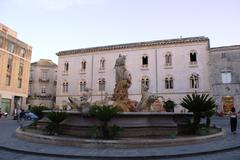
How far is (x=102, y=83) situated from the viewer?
44.6 meters

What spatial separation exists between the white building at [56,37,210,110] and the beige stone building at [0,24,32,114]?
20.8 feet

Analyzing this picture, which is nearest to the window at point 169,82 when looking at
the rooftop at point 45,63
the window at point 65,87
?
the window at point 65,87

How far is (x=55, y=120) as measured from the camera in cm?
1100

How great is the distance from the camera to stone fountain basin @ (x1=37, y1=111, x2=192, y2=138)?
10523 millimetres

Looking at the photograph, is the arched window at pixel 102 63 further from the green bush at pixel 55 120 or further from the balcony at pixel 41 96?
the green bush at pixel 55 120

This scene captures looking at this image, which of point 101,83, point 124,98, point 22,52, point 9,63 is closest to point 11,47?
point 9,63

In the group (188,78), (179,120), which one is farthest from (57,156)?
(188,78)

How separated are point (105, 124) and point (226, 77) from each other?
102ft

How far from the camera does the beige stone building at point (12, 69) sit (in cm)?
3966

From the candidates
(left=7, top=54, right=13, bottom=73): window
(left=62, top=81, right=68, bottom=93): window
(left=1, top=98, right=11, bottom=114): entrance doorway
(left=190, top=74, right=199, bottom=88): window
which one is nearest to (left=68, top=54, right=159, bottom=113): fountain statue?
(left=190, top=74, right=199, bottom=88): window

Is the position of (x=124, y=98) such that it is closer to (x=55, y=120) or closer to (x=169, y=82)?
(x=55, y=120)

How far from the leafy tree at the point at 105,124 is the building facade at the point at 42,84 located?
45552 millimetres

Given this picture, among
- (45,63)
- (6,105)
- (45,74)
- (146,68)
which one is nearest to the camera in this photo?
(6,105)

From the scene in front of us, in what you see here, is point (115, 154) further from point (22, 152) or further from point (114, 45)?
point (114, 45)
